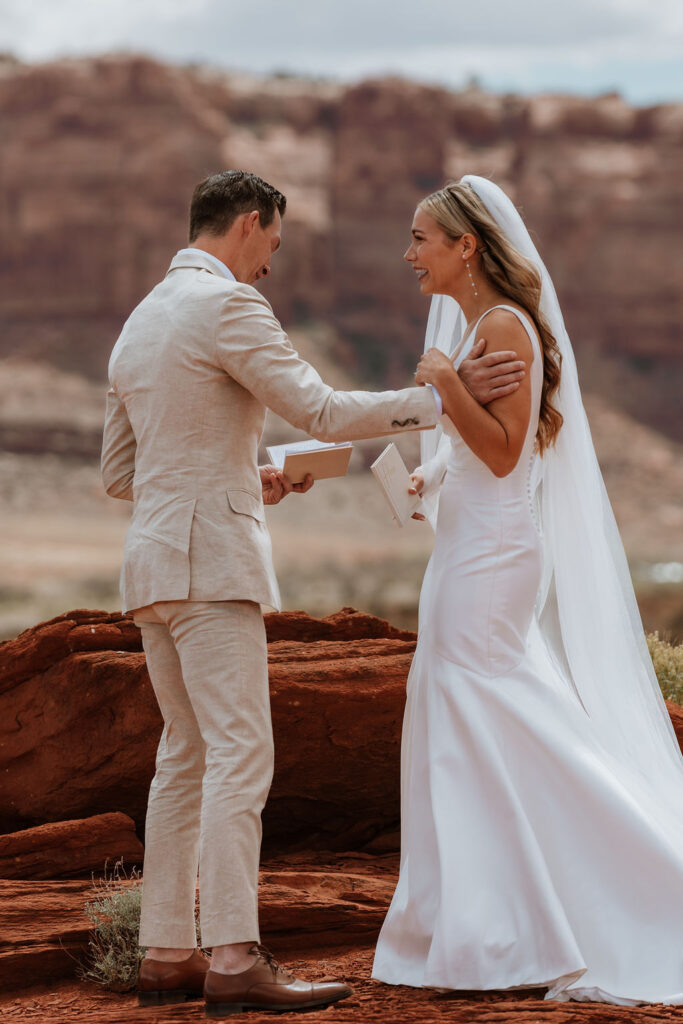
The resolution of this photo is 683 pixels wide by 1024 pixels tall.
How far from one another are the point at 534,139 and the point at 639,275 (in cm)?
770

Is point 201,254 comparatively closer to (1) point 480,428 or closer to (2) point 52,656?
(1) point 480,428

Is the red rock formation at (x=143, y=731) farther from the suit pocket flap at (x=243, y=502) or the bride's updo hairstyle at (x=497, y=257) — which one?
the bride's updo hairstyle at (x=497, y=257)

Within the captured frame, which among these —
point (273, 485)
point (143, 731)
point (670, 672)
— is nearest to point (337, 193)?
point (670, 672)

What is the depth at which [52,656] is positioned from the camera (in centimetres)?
582

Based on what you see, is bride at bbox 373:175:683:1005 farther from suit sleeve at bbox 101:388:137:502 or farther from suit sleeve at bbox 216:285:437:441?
suit sleeve at bbox 101:388:137:502

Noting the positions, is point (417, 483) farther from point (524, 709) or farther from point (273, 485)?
point (524, 709)

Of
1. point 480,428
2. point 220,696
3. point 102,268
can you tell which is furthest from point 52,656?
point 102,268

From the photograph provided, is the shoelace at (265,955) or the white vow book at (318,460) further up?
the white vow book at (318,460)

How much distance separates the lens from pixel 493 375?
4031 millimetres

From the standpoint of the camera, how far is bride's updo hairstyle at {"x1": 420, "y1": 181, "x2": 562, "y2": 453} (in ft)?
13.8

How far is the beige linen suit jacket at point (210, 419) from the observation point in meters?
3.81

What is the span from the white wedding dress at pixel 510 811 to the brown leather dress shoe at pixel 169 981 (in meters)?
0.58

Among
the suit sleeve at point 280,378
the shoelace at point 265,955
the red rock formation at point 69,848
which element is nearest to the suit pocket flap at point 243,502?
the suit sleeve at point 280,378

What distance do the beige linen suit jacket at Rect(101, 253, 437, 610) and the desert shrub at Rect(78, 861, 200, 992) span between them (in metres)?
1.35
